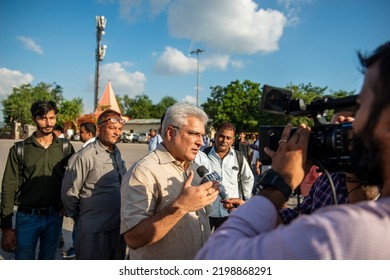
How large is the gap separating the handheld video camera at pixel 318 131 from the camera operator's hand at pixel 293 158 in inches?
2.3

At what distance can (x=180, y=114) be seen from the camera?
6.91ft

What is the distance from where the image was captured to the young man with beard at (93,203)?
2.92m

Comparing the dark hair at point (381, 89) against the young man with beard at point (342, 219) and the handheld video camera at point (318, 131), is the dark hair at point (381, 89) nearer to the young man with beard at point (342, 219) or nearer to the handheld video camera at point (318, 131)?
the young man with beard at point (342, 219)

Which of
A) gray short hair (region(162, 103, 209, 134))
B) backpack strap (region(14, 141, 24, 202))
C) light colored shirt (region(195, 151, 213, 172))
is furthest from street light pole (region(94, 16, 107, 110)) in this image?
gray short hair (region(162, 103, 209, 134))

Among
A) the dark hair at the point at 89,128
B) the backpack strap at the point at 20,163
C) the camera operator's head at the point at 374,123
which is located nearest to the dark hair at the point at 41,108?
the backpack strap at the point at 20,163

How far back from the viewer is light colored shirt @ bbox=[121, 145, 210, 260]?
1791 mm

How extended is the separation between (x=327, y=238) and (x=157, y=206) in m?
1.28

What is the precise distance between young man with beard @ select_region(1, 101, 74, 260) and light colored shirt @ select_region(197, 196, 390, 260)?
104 inches

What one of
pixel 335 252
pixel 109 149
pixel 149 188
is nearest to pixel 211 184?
pixel 149 188

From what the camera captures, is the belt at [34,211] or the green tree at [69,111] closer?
the belt at [34,211]

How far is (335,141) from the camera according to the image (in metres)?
1.11

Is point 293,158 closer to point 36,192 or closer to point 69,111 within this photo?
point 36,192

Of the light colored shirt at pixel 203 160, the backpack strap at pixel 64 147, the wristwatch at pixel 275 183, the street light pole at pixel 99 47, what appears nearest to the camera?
the wristwatch at pixel 275 183

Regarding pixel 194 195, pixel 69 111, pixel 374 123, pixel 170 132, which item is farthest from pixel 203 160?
pixel 69 111
